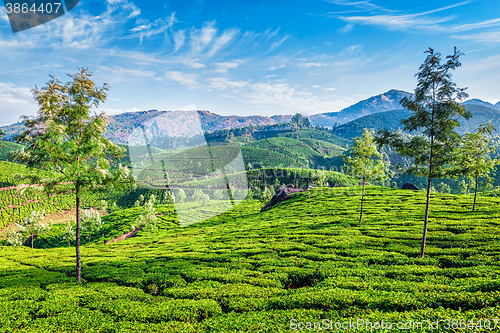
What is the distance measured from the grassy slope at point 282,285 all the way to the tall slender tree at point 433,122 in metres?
4.96

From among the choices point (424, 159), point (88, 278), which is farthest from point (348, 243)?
point (88, 278)

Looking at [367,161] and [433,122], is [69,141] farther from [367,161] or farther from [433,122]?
[367,161]

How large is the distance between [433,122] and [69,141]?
1027 inches

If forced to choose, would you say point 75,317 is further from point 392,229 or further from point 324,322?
point 392,229

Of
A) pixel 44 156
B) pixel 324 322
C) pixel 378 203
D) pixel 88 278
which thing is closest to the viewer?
pixel 324 322

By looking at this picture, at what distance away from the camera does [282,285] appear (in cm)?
1407

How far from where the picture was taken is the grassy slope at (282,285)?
905 centimetres

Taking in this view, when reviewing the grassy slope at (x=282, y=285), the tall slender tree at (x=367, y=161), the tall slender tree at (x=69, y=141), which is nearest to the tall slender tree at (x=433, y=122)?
the grassy slope at (x=282, y=285)

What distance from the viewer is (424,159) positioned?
15555 mm

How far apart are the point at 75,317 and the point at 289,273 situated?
13132mm

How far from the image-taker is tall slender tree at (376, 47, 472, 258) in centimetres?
1442

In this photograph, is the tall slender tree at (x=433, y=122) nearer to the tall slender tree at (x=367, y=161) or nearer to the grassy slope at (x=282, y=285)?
the grassy slope at (x=282, y=285)

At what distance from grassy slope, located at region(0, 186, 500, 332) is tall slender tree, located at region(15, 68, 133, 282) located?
604 centimetres

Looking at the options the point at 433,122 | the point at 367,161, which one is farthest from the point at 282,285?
the point at 367,161
